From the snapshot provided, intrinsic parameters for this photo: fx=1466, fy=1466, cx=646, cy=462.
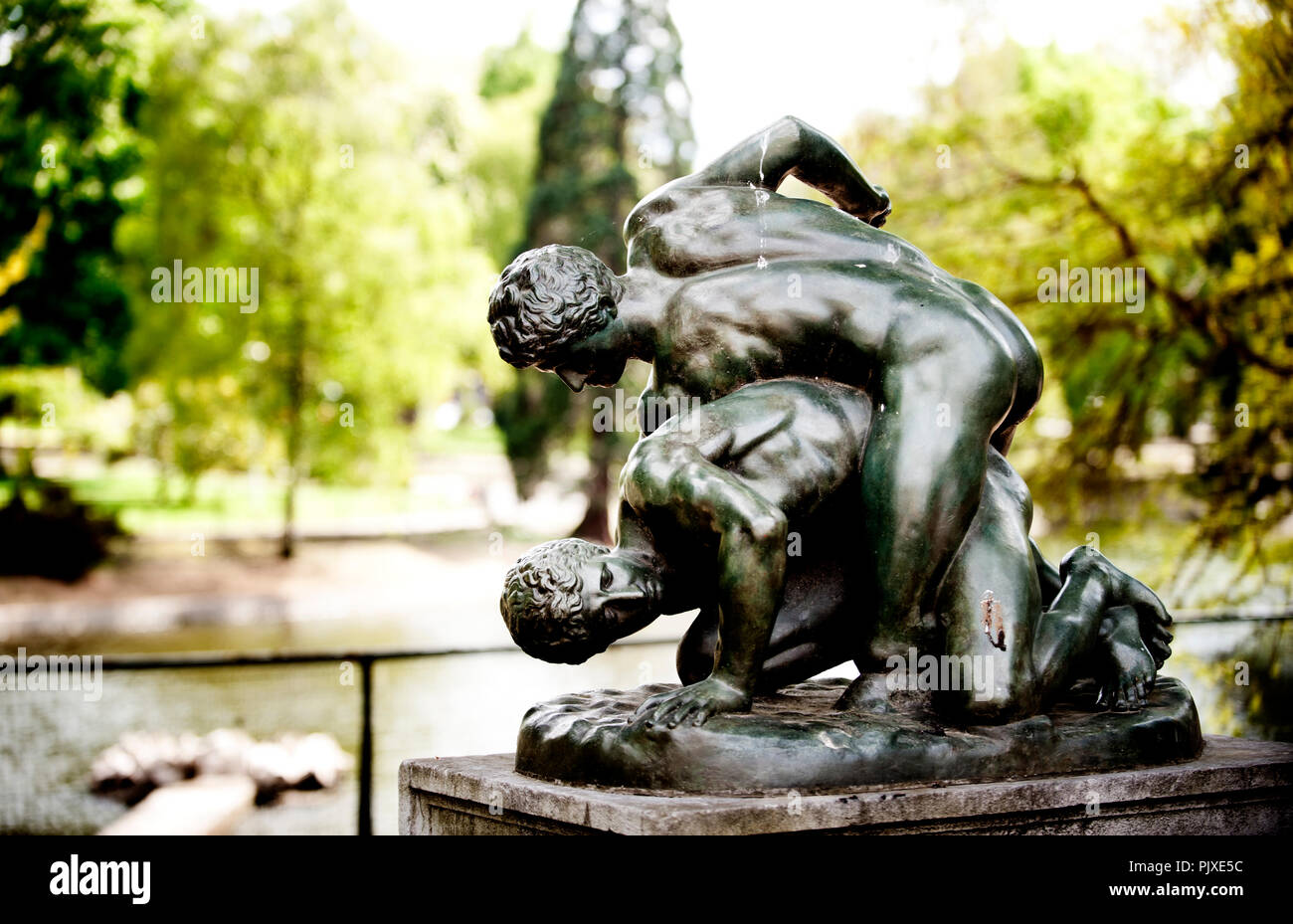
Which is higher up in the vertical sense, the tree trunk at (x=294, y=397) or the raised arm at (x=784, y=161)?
the tree trunk at (x=294, y=397)

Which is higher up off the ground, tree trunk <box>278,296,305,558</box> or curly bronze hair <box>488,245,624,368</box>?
→ tree trunk <box>278,296,305,558</box>

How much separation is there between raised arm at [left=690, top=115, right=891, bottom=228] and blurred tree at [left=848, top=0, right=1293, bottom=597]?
511 cm

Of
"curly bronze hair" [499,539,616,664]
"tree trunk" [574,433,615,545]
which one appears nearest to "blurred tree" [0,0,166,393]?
"tree trunk" [574,433,615,545]

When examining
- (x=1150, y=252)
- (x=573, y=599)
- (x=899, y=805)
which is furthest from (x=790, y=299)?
(x=1150, y=252)

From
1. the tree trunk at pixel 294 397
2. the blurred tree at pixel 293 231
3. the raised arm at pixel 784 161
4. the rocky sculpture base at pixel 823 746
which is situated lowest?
the rocky sculpture base at pixel 823 746

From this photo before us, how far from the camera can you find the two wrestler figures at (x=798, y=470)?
3926 millimetres

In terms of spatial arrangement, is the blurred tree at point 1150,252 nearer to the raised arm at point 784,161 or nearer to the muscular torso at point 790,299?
the raised arm at point 784,161

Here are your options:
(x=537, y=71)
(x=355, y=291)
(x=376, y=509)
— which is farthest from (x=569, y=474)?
(x=537, y=71)

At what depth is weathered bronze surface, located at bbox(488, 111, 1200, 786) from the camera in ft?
12.8

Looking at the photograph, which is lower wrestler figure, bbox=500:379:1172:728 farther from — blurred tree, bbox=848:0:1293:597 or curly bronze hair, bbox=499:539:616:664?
blurred tree, bbox=848:0:1293:597

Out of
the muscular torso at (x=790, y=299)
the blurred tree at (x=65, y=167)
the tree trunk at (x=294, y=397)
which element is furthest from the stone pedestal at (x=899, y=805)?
the tree trunk at (x=294, y=397)

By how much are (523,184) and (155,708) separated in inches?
965

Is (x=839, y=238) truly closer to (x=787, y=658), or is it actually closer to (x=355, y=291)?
(x=787, y=658)

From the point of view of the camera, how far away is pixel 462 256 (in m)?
26.3
